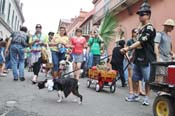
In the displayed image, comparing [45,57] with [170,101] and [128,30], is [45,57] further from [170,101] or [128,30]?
[128,30]

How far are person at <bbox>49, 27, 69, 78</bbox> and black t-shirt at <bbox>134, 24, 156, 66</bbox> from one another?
347 centimetres

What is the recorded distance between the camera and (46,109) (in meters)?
Result: 7.29

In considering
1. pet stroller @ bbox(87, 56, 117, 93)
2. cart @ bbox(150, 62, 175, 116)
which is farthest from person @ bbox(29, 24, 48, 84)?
cart @ bbox(150, 62, 175, 116)

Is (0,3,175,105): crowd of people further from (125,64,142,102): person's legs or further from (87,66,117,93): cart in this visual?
(87,66,117,93): cart

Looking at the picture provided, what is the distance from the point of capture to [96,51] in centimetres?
1431

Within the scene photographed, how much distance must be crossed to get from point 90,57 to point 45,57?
2.95m

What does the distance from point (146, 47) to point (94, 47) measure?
19.2 feet

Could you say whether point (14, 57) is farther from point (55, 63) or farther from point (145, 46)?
point (145, 46)

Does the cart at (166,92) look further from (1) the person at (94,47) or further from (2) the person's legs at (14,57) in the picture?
(1) the person at (94,47)

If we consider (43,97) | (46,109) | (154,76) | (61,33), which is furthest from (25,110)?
(61,33)

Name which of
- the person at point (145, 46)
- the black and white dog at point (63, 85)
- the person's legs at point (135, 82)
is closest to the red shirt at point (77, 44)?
the person's legs at point (135, 82)

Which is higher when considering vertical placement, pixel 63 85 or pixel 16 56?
pixel 16 56

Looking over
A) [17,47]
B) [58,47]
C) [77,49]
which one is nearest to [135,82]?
[77,49]

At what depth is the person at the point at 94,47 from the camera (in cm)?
1345
